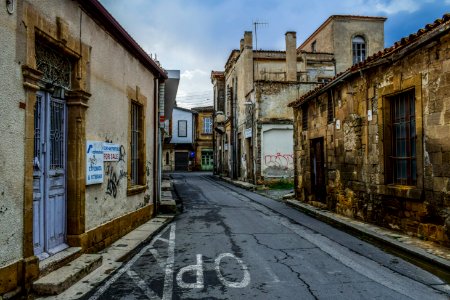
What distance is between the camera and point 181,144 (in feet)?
160

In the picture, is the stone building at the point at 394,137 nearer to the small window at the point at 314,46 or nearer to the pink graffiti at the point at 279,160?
the pink graffiti at the point at 279,160

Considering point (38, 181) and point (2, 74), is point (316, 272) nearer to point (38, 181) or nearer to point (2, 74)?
point (38, 181)

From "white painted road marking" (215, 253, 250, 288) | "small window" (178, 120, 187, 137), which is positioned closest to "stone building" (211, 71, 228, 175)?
"small window" (178, 120, 187, 137)

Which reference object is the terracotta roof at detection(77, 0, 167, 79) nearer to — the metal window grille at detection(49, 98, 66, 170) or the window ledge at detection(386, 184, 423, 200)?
the metal window grille at detection(49, 98, 66, 170)

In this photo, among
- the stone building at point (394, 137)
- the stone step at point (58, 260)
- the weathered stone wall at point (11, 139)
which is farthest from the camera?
the stone building at point (394, 137)

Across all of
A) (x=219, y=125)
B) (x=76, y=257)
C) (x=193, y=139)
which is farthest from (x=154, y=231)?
(x=193, y=139)

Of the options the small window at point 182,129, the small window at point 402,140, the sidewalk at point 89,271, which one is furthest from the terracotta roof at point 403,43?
the small window at point 182,129

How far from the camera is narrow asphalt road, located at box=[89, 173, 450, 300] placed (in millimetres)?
4895

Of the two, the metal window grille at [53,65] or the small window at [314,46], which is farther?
the small window at [314,46]

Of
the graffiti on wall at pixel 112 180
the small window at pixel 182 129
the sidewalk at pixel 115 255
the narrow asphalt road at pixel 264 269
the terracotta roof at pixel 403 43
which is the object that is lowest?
the narrow asphalt road at pixel 264 269

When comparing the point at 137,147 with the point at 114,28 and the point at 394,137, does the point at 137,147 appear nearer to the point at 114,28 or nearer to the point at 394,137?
the point at 114,28

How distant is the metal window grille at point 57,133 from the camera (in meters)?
5.93

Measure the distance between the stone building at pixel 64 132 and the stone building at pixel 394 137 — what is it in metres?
5.58

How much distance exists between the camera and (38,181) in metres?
5.45
